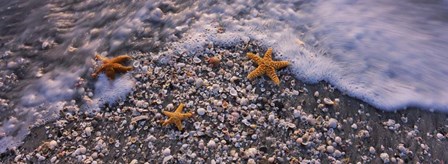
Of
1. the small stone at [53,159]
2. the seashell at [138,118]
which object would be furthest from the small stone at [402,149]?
the small stone at [53,159]

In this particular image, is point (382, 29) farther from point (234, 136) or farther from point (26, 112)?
point (26, 112)

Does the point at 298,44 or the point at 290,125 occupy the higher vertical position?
the point at 298,44

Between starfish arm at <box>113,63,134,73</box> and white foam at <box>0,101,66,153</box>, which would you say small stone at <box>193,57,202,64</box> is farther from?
white foam at <box>0,101,66,153</box>

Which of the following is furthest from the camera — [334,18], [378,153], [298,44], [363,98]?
[334,18]

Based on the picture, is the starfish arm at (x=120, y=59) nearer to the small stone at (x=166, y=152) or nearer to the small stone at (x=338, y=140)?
the small stone at (x=166, y=152)

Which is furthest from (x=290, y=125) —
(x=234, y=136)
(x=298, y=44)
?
(x=298, y=44)

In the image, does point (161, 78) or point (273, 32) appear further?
point (273, 32)

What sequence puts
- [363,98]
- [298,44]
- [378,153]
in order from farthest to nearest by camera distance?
[298,44] < [363,98] < [378,153]
